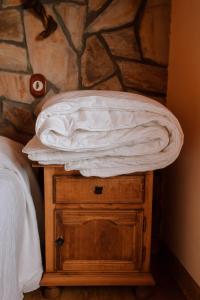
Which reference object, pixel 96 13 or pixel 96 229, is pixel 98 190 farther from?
pixel 96 13

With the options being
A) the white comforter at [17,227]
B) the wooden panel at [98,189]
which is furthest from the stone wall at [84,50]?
the wooden panel at [98,189]

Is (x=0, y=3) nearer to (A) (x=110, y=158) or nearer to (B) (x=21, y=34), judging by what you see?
(B) (x=21, y=34)

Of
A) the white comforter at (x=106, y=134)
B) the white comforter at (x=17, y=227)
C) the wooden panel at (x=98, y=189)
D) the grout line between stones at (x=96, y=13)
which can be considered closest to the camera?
the white comforter at (x=17, y=227)

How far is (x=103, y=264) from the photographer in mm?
1568

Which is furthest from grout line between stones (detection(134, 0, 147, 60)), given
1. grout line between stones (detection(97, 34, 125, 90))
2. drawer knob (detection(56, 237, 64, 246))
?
drawer knob (detection(56, 237, 64, 246))

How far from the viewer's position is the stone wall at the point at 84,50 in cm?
187

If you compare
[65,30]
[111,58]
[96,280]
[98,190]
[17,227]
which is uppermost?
[65,30]

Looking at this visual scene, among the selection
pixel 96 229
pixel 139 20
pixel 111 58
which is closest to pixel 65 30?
pixel 111 58

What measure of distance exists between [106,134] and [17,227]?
0.53m

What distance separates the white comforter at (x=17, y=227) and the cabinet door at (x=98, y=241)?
0.39 feet

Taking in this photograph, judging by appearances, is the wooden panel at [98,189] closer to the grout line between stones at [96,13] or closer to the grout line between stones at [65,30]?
the grout line between stones at [65,30]

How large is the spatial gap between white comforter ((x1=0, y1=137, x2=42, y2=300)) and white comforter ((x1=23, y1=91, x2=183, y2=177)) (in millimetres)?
161

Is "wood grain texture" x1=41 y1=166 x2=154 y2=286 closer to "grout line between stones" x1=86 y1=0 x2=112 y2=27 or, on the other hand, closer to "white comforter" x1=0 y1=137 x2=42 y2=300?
"white comforter" x1=0 y1=137 x2=42 y2=300

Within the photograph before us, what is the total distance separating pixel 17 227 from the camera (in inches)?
53.7
